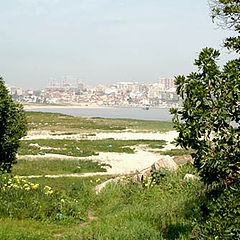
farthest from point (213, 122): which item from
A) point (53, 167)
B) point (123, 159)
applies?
point (123, 159)

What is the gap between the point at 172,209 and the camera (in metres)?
8.75

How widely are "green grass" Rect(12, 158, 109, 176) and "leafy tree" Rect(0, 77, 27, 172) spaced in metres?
5.98

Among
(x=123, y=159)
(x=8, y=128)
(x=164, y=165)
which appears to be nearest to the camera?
(x=8, y=128)

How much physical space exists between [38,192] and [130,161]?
1390 centimetres

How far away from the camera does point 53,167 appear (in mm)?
19500

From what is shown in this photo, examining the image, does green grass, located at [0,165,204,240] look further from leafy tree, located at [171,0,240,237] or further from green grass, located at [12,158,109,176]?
green grass, located at [12,158,109,176]

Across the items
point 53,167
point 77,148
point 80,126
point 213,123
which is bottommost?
point 80,126

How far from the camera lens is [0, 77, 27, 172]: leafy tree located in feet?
37.1

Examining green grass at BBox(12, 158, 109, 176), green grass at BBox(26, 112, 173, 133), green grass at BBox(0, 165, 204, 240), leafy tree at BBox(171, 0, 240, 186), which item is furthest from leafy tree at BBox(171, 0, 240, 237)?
green grass at BBox(26, 112, 173, 133)

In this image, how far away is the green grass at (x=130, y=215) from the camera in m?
7.18

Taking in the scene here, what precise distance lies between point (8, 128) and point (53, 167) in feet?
27.5

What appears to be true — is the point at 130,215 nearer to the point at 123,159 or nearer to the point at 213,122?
the point at 213,122

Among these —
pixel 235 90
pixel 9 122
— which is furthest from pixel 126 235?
pixel 9 122

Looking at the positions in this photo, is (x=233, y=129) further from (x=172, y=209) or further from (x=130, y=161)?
(x=130, y=161)
